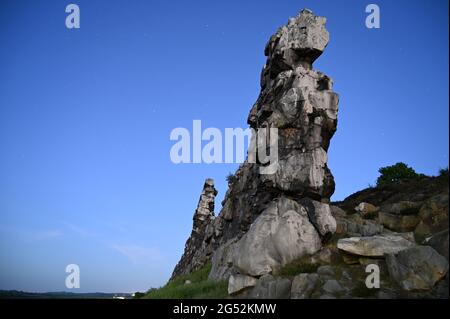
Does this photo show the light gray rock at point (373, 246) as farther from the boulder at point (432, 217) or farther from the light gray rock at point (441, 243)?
the boulder at point (432, 217)

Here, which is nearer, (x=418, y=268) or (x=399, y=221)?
(x=418, y=268)

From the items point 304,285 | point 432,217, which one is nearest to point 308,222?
point 304,285

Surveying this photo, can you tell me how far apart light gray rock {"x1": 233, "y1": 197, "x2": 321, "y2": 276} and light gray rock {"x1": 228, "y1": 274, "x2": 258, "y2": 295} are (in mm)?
402

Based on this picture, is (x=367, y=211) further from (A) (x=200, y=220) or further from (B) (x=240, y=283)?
(A) (x=200, y=220)

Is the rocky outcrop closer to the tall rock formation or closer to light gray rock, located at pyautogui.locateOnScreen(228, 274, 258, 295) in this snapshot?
the tall rock formation

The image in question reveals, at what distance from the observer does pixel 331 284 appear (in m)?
18.1

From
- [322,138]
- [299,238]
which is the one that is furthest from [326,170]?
[299,238]

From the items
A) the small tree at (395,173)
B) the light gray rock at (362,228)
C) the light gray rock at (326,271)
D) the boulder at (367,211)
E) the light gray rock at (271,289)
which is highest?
the small tree at (395,173)

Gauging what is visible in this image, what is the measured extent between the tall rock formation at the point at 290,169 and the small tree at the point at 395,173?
37677mm

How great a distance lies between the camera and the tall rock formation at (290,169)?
2211 centimetres

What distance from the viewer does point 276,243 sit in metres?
22.0

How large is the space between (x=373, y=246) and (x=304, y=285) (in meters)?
4.41

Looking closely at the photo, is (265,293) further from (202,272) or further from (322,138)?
(202,272)

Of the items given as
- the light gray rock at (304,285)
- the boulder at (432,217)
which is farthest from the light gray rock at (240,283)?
the boulder at (432,217)
